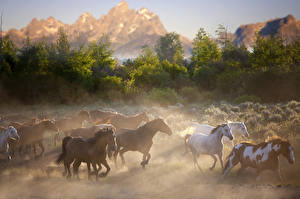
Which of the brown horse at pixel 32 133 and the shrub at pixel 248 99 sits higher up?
the shrub at pixel 248 99

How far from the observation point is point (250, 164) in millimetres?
9656

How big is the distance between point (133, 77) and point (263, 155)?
35.8 metres

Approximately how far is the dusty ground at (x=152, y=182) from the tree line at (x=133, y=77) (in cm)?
2125

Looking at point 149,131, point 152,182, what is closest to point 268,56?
point 149,131

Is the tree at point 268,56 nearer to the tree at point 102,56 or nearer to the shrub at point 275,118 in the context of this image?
the tree at point 102,56

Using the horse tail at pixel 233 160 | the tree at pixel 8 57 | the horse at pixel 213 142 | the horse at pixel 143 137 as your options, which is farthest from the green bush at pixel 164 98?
the horse tail at pixel 233 160

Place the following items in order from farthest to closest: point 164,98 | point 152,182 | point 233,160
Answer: point 164,98 < point 152,182 < point 233,160

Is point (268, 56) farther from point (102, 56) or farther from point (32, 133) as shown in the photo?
point (32, 133)

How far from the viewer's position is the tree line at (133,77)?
35094mm

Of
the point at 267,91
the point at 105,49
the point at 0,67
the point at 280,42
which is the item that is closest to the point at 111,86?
the point at 105,49

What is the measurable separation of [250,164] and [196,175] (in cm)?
203

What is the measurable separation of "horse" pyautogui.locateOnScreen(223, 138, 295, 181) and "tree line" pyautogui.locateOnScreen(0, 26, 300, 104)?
22553 millimetres

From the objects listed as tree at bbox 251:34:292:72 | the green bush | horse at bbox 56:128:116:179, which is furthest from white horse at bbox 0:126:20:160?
tree at bbox 251:34:292:72

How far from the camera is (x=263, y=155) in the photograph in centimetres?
924
